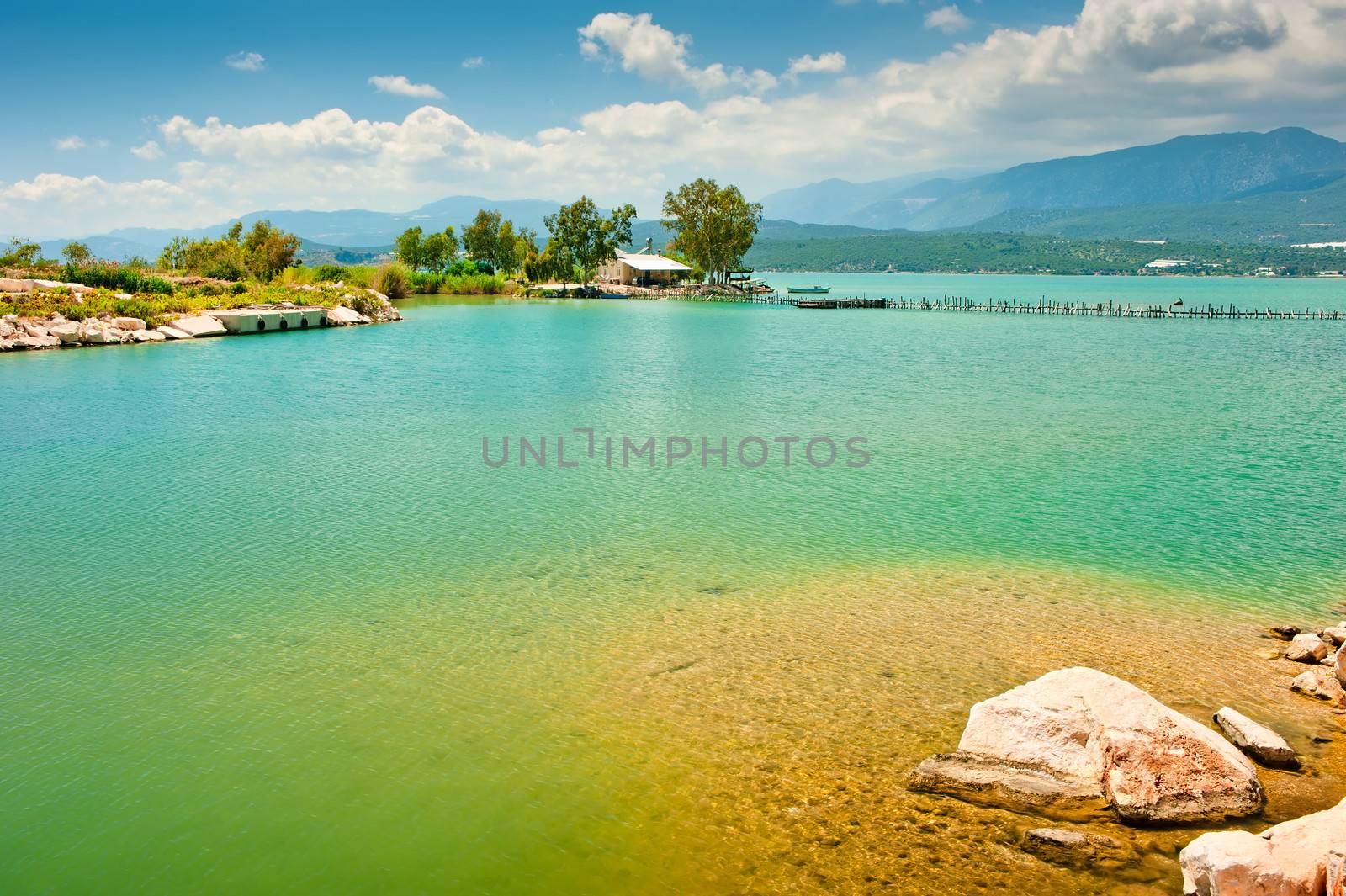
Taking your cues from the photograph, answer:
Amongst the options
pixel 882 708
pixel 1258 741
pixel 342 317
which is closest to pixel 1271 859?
pixel 1258 741

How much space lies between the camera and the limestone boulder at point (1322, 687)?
9.18 m

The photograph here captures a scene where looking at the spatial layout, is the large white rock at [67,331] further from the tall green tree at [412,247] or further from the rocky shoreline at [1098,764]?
the tall green tree at [412,247]

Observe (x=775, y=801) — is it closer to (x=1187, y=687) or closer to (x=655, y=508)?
(x=1187, y=687)

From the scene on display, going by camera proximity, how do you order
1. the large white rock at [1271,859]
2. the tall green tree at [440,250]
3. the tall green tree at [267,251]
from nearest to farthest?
the large white rock at [1271,859], the tall green tree at [267,251], the tall green tree at [440,250]

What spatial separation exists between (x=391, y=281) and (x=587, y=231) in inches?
947

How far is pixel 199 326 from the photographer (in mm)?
51594

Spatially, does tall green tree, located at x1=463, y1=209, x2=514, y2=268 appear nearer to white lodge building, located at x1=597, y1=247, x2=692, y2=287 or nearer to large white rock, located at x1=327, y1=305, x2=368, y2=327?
white lodge building, located at x1=597, y1=247, x2=692, y2=287

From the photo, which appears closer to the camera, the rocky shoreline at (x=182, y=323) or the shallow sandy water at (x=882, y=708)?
the shallow sandy water at (x=882, y=708)

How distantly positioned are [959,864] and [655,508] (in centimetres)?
1068

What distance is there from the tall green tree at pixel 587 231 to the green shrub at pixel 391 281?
17.9 meters

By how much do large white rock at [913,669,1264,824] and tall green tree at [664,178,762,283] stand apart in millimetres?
96052

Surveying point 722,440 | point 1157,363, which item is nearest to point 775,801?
point 722,440

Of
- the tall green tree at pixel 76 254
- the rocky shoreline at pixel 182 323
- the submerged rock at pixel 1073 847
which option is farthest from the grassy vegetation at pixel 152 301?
the submerged rock at pixel 1073 847

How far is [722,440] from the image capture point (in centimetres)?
2316
